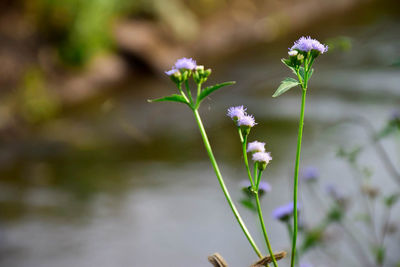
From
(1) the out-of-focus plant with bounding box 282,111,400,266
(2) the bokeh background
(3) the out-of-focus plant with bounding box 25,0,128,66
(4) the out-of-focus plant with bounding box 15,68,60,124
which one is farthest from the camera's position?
(3) the out-of-focus plant with bounding box 25,0,128,66

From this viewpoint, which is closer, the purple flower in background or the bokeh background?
the purple flower in background

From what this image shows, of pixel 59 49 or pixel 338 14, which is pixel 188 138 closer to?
pixel 59 49

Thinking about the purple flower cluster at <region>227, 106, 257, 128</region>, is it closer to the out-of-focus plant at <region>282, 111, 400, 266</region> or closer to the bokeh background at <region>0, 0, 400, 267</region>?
the out-of-focus plant at <region>282, 111, 400, 266</region>

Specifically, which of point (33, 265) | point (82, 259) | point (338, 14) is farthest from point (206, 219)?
point (338, 14)

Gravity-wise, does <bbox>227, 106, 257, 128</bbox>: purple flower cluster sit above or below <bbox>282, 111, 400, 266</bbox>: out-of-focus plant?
Result: below

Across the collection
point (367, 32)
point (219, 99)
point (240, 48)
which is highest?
point (240, 48)

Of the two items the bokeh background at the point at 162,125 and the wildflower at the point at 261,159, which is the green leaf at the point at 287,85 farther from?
the bokeh background at the point at 162,125

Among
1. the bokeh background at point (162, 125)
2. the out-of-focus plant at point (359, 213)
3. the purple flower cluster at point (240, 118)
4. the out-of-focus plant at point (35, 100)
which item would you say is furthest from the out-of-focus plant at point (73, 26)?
the purple flower cluster at point (240, 118)

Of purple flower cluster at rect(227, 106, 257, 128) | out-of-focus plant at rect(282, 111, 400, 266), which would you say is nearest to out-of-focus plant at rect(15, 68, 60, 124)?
out-of-focus plant at rect(282, 111, 400, 266)
